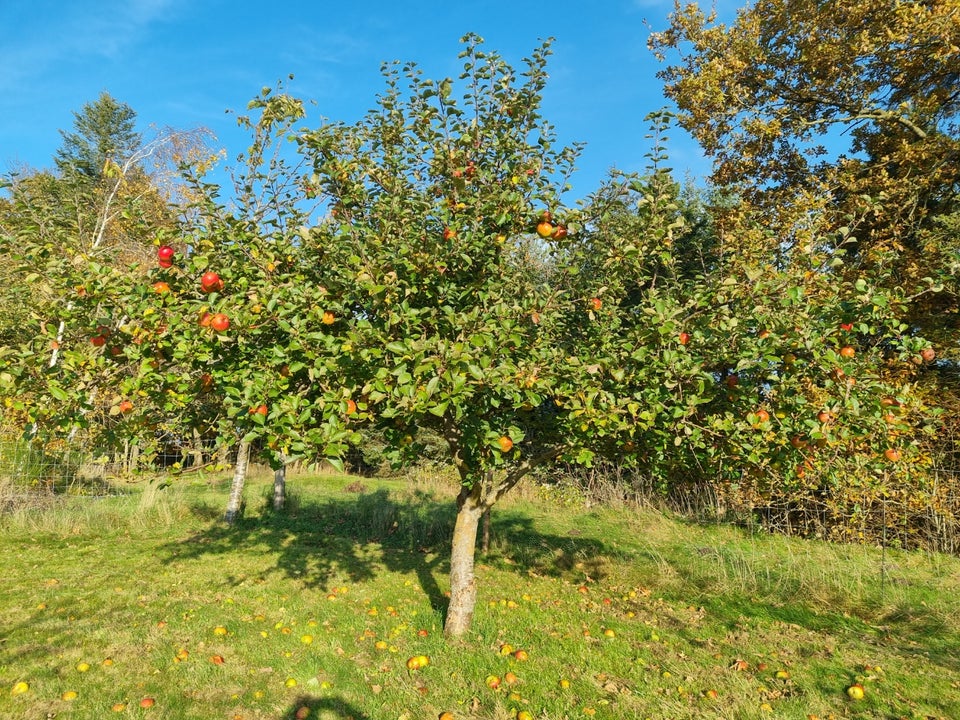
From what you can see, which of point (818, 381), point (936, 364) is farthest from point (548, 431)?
point (936, 364)

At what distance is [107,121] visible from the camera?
129ft

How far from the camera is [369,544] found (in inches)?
388

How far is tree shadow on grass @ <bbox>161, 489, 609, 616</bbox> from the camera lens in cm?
803

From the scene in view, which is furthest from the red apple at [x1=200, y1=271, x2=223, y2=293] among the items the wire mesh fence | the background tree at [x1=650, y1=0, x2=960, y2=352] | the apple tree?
the background tree at [x1=650, y1=0, x2=960, y2=352]

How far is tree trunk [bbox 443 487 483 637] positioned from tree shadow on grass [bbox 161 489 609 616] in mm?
748

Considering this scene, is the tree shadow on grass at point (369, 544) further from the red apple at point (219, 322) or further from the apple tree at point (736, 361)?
the red apple at point (219, 322)

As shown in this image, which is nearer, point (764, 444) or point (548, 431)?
point (764, 444)

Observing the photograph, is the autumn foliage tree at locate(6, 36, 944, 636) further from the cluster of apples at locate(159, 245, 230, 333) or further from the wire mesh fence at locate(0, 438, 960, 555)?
the wire mesh fence at locate(0, 438, 960, 555)

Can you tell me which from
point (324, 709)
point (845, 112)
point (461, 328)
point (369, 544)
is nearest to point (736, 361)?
point (461, 328)

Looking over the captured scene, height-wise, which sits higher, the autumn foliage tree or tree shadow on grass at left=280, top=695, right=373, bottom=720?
the autumn foliage tree

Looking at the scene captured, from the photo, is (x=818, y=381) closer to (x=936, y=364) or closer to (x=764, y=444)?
(x=764, y=444)

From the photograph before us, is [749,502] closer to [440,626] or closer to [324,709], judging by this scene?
[440,626]

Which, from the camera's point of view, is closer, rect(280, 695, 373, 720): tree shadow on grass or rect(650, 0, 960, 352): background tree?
rect(280, 695, 373, 720): tree shadow on grass

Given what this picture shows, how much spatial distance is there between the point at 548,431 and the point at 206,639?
3.80 metres
